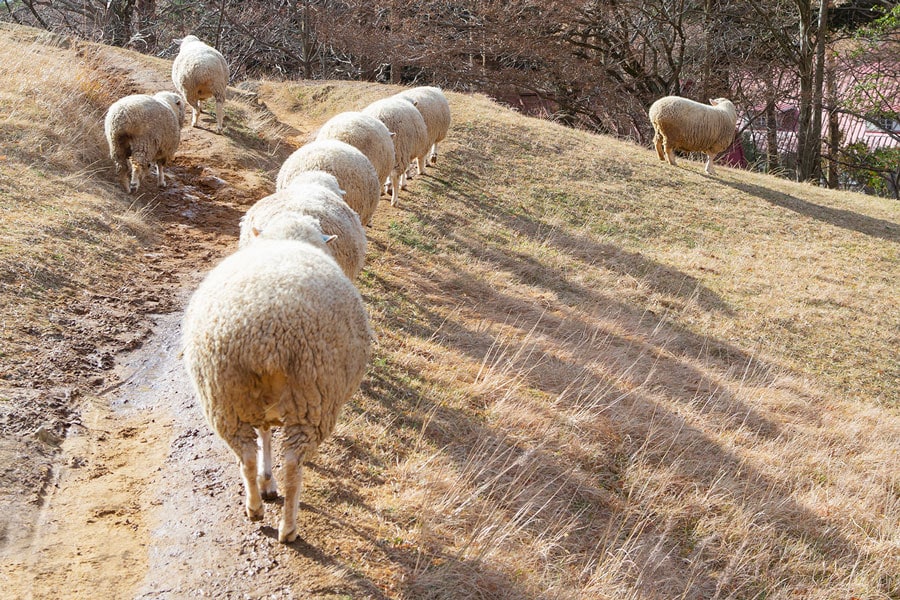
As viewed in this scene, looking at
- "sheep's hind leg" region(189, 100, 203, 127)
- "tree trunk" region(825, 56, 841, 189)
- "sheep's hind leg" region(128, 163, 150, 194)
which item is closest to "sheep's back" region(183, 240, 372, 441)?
"sheep's hind leg" region(128, 163, 150, 194)

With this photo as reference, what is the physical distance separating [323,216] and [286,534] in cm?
240

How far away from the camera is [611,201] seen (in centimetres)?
1178

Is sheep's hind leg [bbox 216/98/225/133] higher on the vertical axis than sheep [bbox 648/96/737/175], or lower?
lower

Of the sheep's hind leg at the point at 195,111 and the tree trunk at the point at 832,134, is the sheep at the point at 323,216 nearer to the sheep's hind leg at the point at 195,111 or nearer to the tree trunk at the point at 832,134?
the sheep's hind leg at the point at 195,111

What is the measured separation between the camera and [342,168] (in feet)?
21.4

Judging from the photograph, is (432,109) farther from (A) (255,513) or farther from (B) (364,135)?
(A) (255,513)

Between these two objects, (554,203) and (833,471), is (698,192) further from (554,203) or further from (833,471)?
(833,471)

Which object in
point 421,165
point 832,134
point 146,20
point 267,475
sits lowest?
point 267,475

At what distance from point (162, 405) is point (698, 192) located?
10.8m

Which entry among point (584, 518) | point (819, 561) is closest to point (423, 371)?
point (584, 518)

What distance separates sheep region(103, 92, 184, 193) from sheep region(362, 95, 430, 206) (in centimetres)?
242

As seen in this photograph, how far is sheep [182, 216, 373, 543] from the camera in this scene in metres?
3.23

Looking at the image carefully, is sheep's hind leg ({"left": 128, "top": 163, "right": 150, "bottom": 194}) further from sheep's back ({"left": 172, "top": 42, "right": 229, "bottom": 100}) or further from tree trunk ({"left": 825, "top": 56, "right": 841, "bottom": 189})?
tree trunk ({"left": 825, "top": 56, "right": 841, "bottom": 189})

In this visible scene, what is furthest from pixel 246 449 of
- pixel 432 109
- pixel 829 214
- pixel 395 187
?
pixel 829 214
